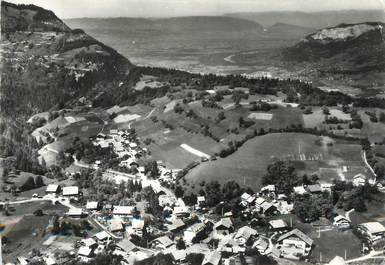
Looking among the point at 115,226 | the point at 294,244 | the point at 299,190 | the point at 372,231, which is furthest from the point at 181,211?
the point at 372,231

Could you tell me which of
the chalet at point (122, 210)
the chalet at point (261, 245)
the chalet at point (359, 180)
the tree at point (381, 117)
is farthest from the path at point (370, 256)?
the tree at point (381, 117)

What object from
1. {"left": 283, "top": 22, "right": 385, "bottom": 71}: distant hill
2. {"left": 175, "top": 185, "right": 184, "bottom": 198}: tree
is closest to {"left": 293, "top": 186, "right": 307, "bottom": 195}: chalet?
{"left": 175, "top": 185, "right": 184, "bottom": 198}: tree

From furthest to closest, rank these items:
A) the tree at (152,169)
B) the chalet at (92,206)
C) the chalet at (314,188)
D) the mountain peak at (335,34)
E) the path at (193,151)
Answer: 1. the mountain peak at (335,34)
2. the path at (193,151)
3. the tree at (152,169)
4. the chalet at (314,188)
5. the chalet at (92,206)

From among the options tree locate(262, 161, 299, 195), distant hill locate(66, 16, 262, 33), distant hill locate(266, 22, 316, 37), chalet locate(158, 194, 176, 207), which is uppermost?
distant hill locate(66, 16, 262, 33)

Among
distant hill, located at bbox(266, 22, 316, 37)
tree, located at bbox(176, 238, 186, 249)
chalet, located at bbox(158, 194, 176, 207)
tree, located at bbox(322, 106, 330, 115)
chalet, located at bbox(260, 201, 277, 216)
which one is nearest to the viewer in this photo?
tree, located at bbox(176, 238, 186, 249)

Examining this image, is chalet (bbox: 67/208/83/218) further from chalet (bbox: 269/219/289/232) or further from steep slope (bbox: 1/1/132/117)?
steep slope (bbox: 1/1/132/117)

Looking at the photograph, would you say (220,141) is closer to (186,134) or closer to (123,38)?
(186,134)


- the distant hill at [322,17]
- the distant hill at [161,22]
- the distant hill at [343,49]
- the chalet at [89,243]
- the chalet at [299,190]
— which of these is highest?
the distant hill at [322,17]

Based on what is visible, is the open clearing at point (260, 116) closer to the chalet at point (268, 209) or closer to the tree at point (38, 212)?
the chalet at point (268, 209)
